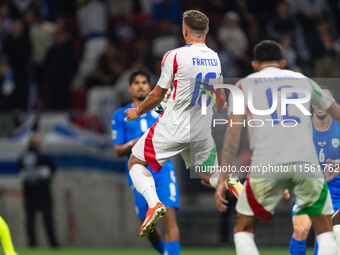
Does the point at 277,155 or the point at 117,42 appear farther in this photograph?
the point at 117,42

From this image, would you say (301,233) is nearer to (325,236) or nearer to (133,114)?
(325,236)

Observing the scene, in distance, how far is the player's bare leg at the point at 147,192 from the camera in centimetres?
853

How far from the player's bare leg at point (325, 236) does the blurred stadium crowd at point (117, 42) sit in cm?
985

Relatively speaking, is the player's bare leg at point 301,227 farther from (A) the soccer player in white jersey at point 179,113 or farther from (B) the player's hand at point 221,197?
(B) the player's hand at point 221,197

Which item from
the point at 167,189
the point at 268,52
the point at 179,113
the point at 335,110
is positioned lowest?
the point at 167,189

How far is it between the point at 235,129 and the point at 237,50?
1133 cm

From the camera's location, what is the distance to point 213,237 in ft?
59.8

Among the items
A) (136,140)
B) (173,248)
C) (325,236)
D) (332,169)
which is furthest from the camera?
(136,140)

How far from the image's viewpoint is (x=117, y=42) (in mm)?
20359

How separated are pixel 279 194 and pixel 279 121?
670mm

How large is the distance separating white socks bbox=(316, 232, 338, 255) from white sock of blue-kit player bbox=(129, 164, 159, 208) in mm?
1945

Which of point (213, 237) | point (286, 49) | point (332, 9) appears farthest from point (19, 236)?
point (332, 9)

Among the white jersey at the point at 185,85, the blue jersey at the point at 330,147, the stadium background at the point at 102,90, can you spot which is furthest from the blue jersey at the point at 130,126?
the stadium background at the point at 102,90

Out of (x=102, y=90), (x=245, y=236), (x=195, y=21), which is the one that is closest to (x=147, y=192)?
(x=245, y=236)
